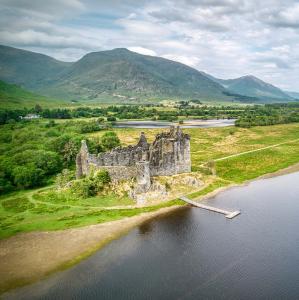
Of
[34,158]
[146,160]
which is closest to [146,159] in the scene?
[146,160]

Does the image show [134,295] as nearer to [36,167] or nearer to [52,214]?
[52,214]

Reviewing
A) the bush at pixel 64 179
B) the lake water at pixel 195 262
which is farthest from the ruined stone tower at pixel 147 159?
the lake water at pixel 195 262

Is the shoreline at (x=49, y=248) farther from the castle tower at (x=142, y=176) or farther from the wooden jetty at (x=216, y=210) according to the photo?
the wooden jetty at (x=216, y=210)

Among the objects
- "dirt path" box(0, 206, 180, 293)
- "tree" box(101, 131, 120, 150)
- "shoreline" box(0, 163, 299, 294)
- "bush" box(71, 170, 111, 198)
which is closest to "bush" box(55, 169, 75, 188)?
"bush" box(71, 170, 111, 198)

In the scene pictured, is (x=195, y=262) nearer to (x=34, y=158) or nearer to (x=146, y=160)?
(x=146, y=160)

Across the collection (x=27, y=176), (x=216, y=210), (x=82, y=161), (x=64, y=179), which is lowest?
(x=216, y=210)

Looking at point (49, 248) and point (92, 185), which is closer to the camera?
point (49, 248)

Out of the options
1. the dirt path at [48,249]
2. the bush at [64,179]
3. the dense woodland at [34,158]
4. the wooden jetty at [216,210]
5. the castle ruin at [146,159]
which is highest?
the castle ruin at [146,159]

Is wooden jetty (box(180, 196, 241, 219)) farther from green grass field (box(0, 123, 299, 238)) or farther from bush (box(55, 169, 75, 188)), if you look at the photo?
bush (box(55, 169, 75, 188))
